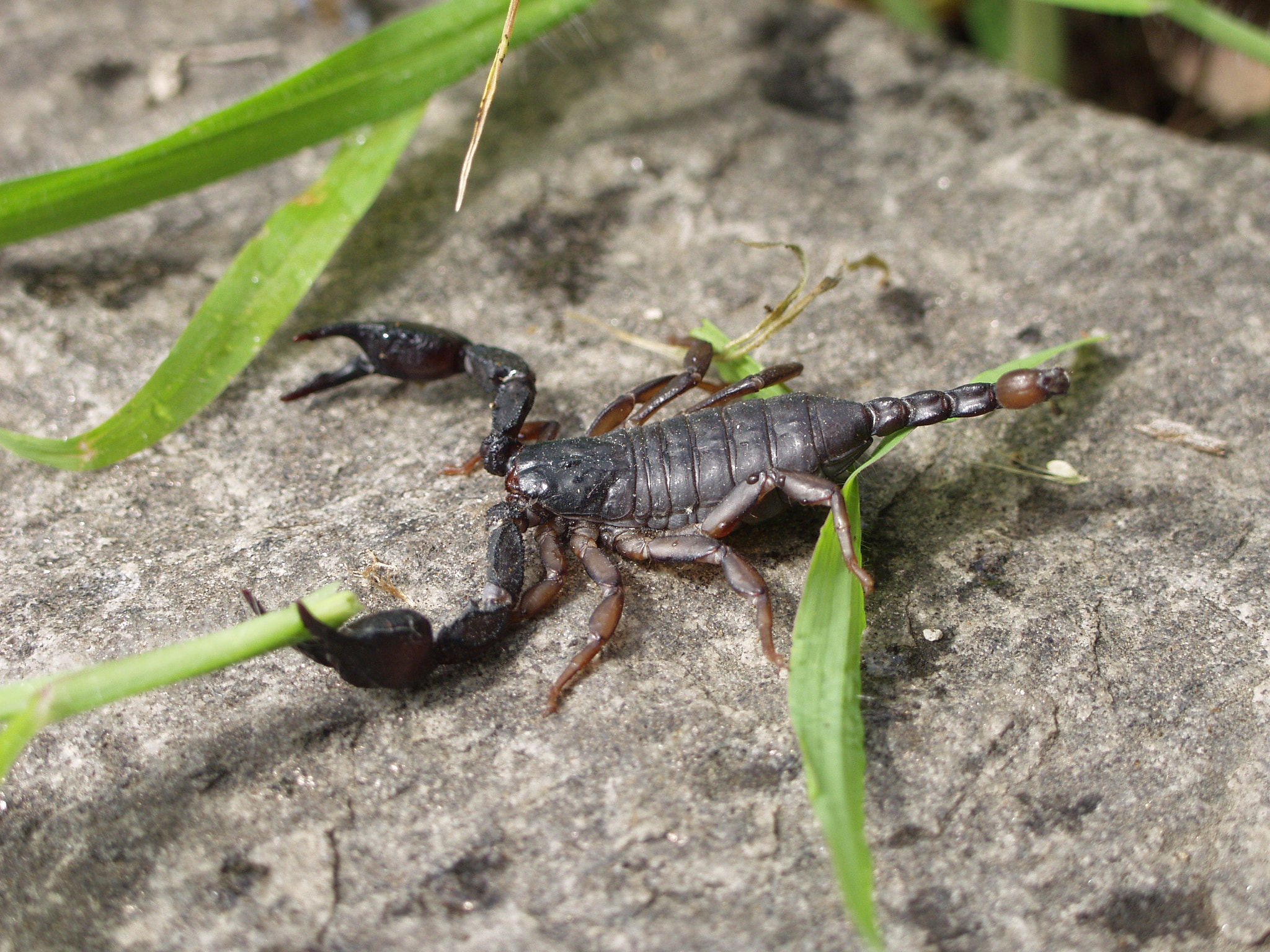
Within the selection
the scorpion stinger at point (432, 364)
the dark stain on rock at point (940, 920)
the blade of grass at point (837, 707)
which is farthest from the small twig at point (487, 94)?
the dark stain on rock at point (940, 920)

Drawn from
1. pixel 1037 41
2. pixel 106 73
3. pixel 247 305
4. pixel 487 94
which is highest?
pixel 106 73

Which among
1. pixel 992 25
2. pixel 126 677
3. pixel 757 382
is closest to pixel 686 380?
pixel 757 382

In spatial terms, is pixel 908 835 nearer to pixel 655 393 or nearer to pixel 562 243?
pixel 655 393

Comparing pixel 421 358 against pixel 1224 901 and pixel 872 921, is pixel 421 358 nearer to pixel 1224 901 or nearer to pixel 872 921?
pixel 872 921

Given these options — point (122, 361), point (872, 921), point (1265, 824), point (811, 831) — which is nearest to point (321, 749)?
point (811, 831)

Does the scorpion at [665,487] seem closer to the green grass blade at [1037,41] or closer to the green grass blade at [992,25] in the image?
the green grass blade at [1037,41]

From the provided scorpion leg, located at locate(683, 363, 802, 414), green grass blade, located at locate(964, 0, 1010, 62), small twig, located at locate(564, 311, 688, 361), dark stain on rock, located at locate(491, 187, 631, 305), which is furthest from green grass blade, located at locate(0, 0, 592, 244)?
green grass blade, located at locate(964, 0, 1010, 62)
